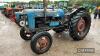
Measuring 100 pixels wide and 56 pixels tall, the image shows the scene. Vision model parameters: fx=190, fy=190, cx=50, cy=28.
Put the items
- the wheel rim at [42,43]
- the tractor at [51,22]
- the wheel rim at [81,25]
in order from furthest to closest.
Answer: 1. the wheel rim at [81,25]
2. the tractor at [51,22]
3. the wheel rim at [42,43]

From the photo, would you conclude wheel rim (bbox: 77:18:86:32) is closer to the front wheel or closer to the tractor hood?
the tractor hood

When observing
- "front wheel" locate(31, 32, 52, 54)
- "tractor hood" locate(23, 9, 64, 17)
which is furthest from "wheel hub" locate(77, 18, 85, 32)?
"front wheel" locate(31, 32, 52, 54)

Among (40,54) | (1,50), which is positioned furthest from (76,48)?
(1,50)

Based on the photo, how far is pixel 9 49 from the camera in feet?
21.9

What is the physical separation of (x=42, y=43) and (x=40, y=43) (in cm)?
8

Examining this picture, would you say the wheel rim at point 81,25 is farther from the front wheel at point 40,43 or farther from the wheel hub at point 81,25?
the front wheel at point 40,43

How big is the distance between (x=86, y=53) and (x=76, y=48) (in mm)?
613

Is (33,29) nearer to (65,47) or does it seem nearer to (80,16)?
(65,47)

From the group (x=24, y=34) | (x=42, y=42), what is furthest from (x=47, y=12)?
(x=42, y=42)

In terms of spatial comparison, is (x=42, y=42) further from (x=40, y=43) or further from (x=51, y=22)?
(x=51, y=22)

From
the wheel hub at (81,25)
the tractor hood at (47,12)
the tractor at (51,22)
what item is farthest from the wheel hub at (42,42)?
the wheel hub at (81,25)

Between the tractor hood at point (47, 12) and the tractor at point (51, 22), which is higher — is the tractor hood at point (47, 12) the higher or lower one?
the higher one

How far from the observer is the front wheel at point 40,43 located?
5.93 metres

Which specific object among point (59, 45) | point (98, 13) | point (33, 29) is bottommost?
point (98, 13)
